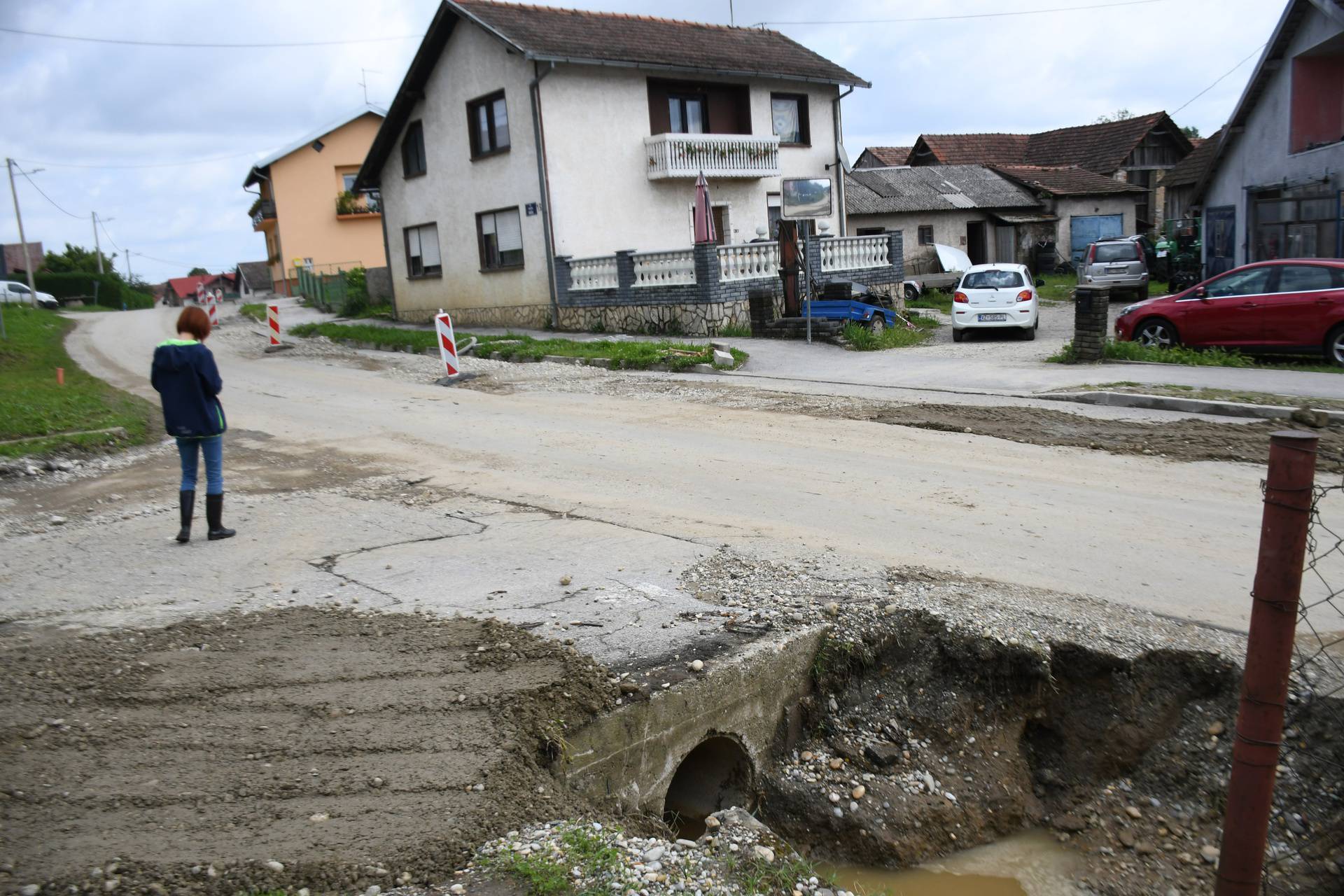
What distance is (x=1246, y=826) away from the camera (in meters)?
2.90

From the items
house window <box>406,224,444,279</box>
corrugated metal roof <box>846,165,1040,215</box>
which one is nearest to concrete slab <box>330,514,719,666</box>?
house window <box>406,224,444,279</box>

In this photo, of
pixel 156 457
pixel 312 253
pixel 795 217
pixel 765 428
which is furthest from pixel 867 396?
pixel 312 253

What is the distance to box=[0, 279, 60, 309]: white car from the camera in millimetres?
45875

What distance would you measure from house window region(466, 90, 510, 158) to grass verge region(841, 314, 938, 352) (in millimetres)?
10712

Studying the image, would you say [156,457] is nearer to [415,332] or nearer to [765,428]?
[765,428]

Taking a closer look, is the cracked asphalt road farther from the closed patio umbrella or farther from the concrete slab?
the closed patio umbrella

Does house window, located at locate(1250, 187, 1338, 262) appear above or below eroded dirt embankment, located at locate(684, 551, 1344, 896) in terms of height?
above

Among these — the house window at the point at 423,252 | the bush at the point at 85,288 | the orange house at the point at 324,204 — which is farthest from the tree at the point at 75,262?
the house window at the point at 423,252

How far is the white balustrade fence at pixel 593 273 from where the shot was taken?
23.5 metres

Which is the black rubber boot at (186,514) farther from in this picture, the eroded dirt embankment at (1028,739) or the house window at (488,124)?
the house window at (488,124)

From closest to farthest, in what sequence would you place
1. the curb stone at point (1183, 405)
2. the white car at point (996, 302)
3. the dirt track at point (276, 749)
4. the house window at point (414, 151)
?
the dirt track at point (276, 749)
the curb stone at point (1183, 405)
the white car at point (996, 302)
the house window at point (414, 151)

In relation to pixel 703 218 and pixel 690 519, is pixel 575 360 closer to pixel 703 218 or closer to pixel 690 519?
pixel 703 218

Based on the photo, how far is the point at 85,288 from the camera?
60.3 metres

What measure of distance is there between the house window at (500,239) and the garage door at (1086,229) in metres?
25.9
